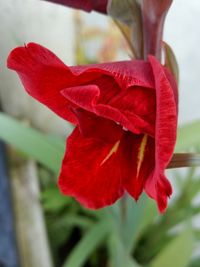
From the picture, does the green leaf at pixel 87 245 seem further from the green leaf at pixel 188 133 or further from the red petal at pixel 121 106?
the red petal at pixel 121 106

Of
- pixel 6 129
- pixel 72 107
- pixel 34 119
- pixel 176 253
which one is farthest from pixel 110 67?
pixel 34 119

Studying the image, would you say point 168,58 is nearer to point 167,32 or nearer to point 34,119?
point 167,32

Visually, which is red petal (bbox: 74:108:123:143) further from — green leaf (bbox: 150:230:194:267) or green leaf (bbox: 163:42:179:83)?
green leaf (bbox: 150:230:194:267)


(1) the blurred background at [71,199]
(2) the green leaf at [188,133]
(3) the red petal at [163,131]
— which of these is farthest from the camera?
(1) the blurred background at [71,199]

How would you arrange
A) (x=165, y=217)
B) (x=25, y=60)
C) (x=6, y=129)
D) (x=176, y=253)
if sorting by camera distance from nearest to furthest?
(x=25, y=60), (x=6, y=129), (x=176, y=253), (x=165, y=217)

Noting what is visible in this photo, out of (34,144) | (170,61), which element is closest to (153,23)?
(170,61)

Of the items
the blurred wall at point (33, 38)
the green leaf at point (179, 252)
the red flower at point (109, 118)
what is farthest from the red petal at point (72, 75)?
the green leaf at point (179, 252)

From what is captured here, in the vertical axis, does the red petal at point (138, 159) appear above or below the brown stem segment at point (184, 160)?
above
